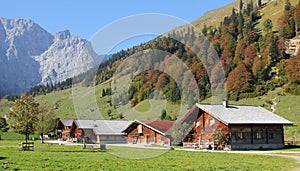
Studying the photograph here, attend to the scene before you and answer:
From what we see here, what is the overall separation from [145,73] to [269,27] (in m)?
151

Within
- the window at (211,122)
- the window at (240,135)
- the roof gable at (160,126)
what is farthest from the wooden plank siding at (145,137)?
the window at (240,135)

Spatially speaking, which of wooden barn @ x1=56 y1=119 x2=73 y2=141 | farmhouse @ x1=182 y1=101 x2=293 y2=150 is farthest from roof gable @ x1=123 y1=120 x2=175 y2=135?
wooden barn @ x1=56 y1=119 x2=73 y2=141

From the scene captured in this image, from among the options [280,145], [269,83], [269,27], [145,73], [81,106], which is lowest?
[280,145]

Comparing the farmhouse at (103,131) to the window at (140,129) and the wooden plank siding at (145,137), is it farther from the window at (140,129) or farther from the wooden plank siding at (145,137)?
the window at (140,129)

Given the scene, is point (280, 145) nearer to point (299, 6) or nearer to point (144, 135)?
point (144, 135)

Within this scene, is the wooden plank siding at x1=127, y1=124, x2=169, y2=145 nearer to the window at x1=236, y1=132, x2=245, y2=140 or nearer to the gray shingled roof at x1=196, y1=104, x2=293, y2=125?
the gray shingled roof at x1=196, y1=104, x2=293, y2=125

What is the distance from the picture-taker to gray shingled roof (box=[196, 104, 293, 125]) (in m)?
46.9

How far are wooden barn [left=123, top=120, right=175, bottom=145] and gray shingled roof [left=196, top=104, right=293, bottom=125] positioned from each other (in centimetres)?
1207

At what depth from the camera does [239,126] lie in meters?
47.0

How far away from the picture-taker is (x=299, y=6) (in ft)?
504

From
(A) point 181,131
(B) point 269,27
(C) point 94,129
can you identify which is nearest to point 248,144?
(A) point 181,131

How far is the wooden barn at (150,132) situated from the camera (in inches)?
2483

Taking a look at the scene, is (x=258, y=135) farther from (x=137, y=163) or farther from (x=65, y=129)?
(x=65, y=129)

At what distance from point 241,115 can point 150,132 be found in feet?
74.5
